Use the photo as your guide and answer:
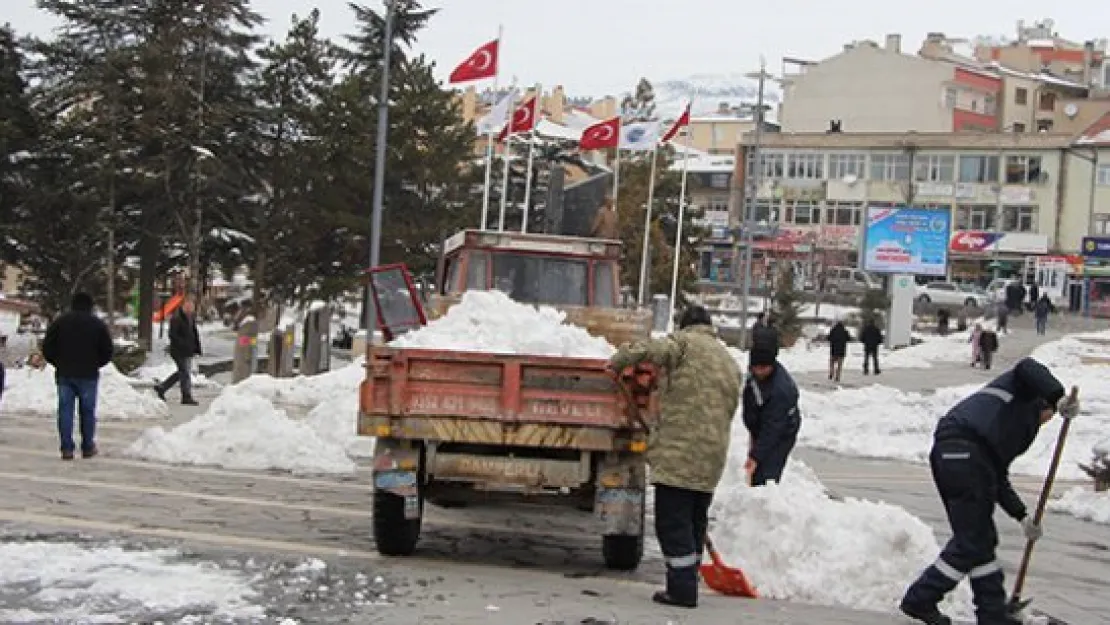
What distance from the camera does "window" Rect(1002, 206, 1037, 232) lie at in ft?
275

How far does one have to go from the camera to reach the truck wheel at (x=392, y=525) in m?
9.68

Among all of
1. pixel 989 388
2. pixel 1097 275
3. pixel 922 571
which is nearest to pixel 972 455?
pixel 989 388

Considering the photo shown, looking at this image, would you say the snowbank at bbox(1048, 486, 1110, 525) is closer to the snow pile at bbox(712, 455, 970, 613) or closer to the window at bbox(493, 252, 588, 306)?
the window at bbox(493, 252, 588, 306)

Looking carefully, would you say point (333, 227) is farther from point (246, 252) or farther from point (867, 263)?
point (867, 263)

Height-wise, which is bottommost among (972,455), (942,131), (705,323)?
(972,455)

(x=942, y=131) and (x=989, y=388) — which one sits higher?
(x=942, y=131)

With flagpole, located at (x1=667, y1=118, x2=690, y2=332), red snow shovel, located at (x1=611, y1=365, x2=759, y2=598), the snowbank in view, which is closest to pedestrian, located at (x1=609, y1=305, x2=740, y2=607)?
red snow shovel, located at (x1=611, y1=365, x2=759, y2=598)

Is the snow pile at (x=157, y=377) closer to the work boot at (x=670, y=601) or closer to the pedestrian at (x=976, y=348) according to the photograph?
the work boot at (x=670, y=601)

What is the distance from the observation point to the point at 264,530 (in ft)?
35.1

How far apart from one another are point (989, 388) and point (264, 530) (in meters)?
5.22

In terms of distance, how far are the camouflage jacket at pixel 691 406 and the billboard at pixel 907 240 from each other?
151 feet

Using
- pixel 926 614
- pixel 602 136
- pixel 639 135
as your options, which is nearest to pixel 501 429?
pixel 926 614

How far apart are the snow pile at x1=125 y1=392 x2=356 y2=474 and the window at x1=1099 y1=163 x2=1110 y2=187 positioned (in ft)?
243

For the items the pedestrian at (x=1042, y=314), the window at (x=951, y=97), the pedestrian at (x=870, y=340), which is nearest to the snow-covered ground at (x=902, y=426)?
the pedestrian at (x=870, y=340)
